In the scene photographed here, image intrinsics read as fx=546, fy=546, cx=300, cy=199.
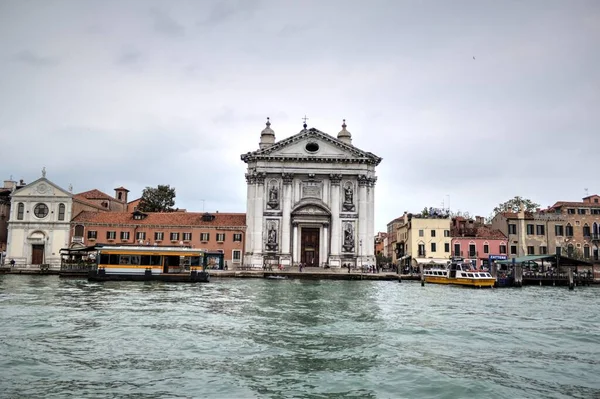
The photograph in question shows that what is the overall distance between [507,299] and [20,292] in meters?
23.8

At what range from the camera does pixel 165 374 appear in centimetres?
991

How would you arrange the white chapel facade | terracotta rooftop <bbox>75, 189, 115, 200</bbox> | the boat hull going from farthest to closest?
terracotta rooftop <bbox>75, 189, 115, 200</bbox>, the white chapel facade, the boat hull

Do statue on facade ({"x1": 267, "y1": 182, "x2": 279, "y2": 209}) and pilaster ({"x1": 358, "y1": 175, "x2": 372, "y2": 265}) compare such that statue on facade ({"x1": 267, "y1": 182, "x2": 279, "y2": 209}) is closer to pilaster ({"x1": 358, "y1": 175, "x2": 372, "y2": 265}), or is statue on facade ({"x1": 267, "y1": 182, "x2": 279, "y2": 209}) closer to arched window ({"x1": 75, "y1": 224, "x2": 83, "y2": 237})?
pilaster ({"x1": 358, "y1": 175, "x2": 372, "y2": 265})

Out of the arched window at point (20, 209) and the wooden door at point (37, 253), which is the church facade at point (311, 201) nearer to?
the wooden door at point (37, 253)

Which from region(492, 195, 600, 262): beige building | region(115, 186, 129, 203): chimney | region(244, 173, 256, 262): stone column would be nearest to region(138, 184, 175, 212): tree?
region(115, 186, 129, 203): chimney

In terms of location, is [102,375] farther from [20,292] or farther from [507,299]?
[507,299]

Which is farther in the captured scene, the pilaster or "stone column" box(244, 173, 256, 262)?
"stone column" box(244, 173, 256, 262)

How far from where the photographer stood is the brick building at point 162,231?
51.4 meters

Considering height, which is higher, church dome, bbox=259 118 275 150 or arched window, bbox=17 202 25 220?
church dome, bbox=259 118 275 150

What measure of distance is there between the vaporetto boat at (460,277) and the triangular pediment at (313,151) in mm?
13702

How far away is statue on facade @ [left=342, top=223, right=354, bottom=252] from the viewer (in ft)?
170

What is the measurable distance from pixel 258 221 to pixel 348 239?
28.7 feet

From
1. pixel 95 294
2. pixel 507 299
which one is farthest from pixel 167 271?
pixel 507 299

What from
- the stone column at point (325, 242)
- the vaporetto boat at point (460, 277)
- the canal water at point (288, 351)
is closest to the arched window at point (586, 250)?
the vaporetto boat at point (460, 277)
